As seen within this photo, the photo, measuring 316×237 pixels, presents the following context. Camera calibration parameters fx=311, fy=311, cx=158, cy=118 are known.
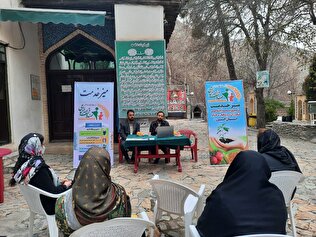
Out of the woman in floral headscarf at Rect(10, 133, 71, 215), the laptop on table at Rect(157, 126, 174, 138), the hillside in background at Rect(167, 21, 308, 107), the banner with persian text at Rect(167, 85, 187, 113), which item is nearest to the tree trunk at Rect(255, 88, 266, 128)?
the hillside in background at Rect(167, 21, 308, 107)

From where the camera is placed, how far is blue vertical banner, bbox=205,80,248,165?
6.17 m

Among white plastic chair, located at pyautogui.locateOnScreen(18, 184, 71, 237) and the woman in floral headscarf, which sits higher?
the woman in floral headscarf

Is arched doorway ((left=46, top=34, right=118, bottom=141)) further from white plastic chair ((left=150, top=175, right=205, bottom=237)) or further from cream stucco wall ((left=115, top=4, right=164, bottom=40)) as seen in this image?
white plastic chair ((left=150, top=175, right=205, bottom=237))

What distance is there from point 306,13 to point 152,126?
21.1ft

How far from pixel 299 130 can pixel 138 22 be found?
7.60 m

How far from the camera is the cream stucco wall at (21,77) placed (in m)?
6.71

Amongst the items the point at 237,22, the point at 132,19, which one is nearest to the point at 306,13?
the point at 237,22

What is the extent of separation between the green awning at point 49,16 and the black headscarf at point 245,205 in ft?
17.4

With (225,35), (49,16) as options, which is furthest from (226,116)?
(225,35)

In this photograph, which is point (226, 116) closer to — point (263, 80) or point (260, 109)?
point (263, 80)

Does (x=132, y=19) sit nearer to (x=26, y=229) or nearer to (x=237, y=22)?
(x=26, y=229)

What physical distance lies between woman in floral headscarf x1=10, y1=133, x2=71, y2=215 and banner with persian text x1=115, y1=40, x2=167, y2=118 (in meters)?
4.46

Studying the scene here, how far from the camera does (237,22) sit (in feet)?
40.2

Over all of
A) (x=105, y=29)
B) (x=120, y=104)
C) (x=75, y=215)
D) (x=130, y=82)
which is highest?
(x=105, y=29)
